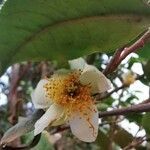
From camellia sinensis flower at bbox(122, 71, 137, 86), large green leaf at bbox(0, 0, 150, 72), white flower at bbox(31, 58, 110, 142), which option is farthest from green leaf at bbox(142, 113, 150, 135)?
camellia sinensis flower at bbox(122, 71, 137, 86)

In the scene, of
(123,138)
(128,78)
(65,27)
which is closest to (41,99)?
(65,27)

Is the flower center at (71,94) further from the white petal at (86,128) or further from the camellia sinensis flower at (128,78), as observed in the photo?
the camellia sinensis flower at (128,78)

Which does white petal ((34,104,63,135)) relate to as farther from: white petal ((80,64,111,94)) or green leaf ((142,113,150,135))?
green leaf ((142,113,150,135))

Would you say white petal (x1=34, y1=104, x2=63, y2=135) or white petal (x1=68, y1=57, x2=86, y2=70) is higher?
white petal (x1=68, y1=57, x2=86, y2=70)

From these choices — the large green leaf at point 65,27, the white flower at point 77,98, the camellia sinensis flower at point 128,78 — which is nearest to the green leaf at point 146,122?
the white flower at point 77,98

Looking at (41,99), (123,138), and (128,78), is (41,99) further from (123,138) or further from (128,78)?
(128,78)
